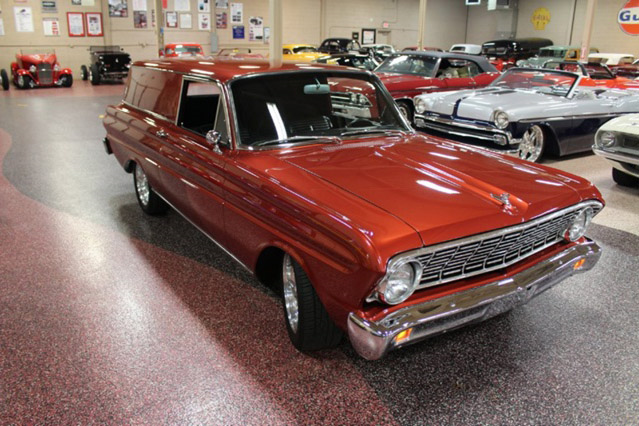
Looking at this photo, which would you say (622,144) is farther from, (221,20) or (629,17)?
(221,20)

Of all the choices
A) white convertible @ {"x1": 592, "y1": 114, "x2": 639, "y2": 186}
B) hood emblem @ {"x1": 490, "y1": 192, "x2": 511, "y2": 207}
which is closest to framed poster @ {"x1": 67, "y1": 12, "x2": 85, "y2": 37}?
white convertible @ {"x1": 592, "y1": 114, "x2": 639, "y2": 186}

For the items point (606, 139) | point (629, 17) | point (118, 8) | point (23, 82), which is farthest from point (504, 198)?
point (629, 17)

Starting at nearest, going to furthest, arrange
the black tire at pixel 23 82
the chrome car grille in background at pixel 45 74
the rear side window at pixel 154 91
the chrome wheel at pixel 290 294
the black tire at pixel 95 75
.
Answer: the chrome wheel at pixel 290 294, the rear side window at pixel 154 91, the black tire at pixel 23 82, the chrome car grille in background at pixel 45 74, the black tire at pixel 95 75

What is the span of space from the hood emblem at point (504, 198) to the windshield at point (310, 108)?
3.75ft

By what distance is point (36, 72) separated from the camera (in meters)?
16.8

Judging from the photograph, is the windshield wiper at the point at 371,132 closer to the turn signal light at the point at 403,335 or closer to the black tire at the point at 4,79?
the turn signal light at the point at 403,335

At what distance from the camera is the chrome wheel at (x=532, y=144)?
6957 mm

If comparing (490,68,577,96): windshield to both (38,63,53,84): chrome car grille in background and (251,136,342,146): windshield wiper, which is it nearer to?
(251,136,342,146): windshield wiper

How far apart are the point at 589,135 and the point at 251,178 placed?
21.0ft

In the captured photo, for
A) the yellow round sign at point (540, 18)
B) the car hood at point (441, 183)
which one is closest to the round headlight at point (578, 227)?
the car hood at point (441, 183)

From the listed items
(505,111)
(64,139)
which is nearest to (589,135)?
(505,111)

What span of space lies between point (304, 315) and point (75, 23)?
826 inches

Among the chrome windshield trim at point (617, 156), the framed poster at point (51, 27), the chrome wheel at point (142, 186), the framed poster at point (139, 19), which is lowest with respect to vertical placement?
the chrome wheel at point (142, 186)

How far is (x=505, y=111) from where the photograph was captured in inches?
261
